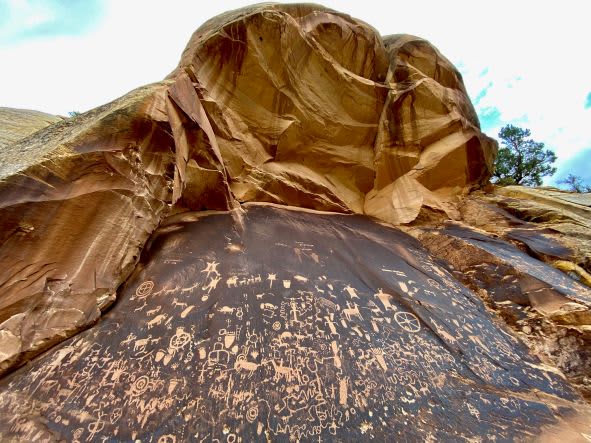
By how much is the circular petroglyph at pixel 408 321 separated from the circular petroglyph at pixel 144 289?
3037 millimetres

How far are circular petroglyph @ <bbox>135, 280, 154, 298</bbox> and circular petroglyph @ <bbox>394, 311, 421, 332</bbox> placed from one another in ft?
9.96

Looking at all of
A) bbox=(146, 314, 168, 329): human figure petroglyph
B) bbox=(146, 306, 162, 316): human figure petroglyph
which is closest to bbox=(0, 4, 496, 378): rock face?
bbox=(146, 306, 162, 316): human figure petroglyph

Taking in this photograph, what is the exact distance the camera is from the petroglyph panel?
262cm

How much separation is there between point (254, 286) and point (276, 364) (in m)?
1.08

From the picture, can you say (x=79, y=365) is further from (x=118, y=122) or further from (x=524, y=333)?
(x=524, y=333)

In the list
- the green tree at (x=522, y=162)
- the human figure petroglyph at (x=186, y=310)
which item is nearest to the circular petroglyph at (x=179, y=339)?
the human figure petroglyph at (x=186, y=310)

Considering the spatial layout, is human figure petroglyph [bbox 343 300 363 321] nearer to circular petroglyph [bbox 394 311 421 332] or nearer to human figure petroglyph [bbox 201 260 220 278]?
circular petroglyph [bbox 394 311 421 332]

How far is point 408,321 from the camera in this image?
394 cm

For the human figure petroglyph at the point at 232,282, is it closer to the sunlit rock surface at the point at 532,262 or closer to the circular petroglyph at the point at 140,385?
the circular petroglyph at the point at 140,385

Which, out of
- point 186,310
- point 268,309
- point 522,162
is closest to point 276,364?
point 268,309

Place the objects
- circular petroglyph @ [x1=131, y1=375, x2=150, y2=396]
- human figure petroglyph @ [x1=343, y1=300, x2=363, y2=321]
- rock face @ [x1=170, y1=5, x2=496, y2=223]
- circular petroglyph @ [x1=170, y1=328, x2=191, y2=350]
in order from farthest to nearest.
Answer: rock face @ [x1=170, y1=5, x2=496, y2=223] → human figure petroglyph @ [x1=343, y1=300, x2=363, y2=321] → circular petroglyph @ [x1=170, y1=328, x2=191, y2=350] → circular petroglyph @ [x1=131, y1=375, x2=150, y2=396]

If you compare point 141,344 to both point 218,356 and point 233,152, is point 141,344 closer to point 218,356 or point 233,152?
point 218,356

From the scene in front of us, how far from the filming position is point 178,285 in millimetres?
3814

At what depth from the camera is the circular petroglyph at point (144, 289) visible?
12.1 feet
